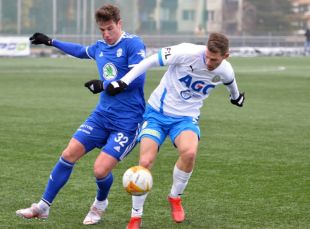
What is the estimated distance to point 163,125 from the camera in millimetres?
8430

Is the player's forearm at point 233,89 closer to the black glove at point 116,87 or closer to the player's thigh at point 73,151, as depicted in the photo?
the black glove at point 116,87

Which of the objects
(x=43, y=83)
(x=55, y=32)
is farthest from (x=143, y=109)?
(x=55, y=32)

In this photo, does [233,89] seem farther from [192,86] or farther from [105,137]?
[105,137]

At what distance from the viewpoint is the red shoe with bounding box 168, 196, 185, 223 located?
27.2 ft

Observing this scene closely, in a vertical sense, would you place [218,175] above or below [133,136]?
below

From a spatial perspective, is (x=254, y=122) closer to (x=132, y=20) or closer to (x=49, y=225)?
(x=49, y=225)

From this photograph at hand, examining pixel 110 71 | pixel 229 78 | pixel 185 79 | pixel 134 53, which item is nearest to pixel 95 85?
pixel 110 71

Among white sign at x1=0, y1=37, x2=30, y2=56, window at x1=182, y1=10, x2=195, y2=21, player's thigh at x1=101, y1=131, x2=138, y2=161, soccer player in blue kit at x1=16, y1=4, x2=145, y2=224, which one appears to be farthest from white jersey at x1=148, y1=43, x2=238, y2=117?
window at x1=182, y1=10, x2=195, y2=21

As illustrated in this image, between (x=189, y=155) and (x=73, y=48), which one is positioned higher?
(x=73, y=48)

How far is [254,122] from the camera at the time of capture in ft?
58.4

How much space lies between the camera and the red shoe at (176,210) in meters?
8.30

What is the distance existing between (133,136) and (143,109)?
0.29 metres

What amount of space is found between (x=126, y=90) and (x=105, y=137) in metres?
0.49

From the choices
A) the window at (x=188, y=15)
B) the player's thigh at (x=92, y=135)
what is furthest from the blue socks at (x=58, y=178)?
the window at (x=188, y=15)
